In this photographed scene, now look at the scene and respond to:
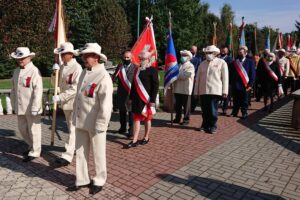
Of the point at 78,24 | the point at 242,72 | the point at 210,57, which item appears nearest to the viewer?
the point at 210,57

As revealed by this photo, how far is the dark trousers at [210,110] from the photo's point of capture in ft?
28.2

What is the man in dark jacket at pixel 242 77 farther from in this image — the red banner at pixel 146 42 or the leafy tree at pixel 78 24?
the leafy tree at pixel 78 24

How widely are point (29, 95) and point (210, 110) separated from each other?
14.5 ft

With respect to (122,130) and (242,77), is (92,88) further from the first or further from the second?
(242,77)

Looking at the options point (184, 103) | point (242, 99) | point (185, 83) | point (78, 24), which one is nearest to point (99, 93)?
point (185, 83)

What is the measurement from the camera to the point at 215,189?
16.7 ft

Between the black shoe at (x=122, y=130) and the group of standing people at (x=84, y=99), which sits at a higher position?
the group of standing people at (x=84, y=99)

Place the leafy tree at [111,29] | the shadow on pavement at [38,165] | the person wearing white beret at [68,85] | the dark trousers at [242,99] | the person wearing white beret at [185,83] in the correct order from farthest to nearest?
the leafy tree at [111,29] → the dark trousers at [242,99] → the person wearing white beret at [185,83] → the person wearing white beret at [68,85] → the shadow on pavement at [38,165]

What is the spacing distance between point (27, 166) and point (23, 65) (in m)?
1.81

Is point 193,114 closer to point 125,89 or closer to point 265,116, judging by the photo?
point 265,116

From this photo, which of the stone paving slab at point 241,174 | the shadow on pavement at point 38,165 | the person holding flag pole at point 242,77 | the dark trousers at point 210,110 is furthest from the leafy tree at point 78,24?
the stone paving slab at point 241,174

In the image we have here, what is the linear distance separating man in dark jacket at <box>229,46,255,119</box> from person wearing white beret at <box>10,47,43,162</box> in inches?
248

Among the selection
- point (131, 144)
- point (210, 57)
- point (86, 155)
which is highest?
point (210, 57)

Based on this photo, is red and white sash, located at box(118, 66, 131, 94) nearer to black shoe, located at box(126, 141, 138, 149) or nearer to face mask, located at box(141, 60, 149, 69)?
face mask, located at box(141, 60, 149, 69)
